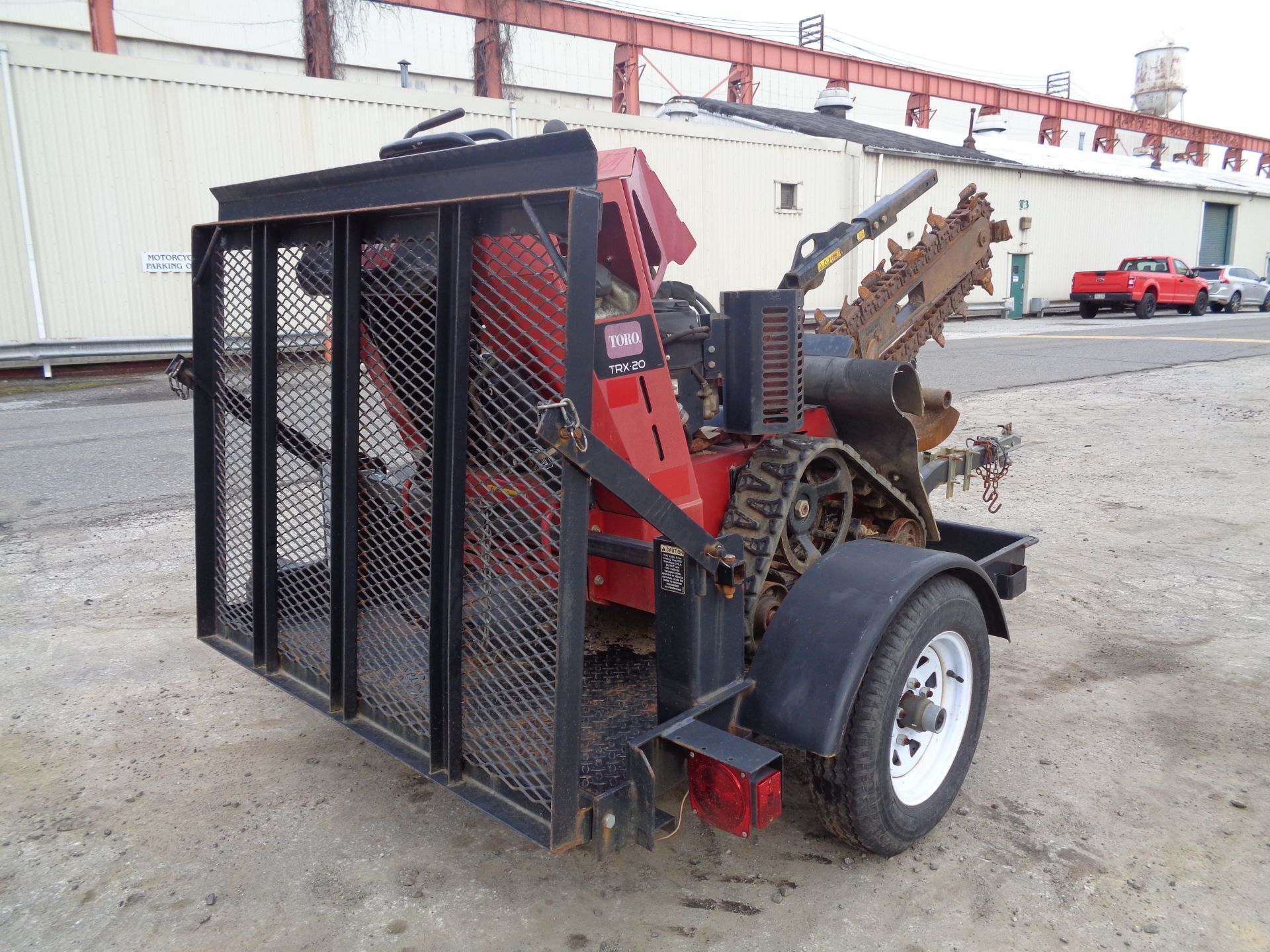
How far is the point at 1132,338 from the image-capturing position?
68.7 feet

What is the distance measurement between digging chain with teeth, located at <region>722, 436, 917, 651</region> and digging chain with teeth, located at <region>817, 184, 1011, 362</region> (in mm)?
1359

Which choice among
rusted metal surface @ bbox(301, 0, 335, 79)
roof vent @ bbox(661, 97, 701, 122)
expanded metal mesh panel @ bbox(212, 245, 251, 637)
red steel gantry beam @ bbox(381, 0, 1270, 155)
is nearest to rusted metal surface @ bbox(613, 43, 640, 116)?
red steel gantry beam @ bbox(381, 0, 1270, 155)

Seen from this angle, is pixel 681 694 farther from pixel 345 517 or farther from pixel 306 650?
pixel 306 650

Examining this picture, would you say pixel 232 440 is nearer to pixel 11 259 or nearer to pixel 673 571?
pixel 673 571

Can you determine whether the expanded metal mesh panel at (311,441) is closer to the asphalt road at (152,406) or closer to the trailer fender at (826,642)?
the trailer fender at (826,642)

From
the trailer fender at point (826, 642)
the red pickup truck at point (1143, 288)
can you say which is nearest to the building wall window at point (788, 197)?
the red pickup truck at point (1143, 288)

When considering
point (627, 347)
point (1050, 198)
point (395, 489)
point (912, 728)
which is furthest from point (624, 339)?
point (1050, 198)

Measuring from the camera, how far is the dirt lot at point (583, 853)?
265cm

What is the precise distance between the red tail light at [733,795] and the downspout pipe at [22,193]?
15598 mm

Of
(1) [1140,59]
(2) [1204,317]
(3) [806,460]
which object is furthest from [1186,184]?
(3) [806,460]

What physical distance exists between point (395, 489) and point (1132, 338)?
21794 mm

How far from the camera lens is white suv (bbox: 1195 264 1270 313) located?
30.5 m

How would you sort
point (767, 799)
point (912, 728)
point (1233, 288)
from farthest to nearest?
point (1233, 288) < point (912, 728) < point (767, 799)

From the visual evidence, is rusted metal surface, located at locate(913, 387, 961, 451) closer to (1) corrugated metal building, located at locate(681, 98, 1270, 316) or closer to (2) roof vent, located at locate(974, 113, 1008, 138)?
(1) corrugated metal building, located at locate(681, 98, 1270, 316)
